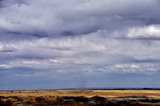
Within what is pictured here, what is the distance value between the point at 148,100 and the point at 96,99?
1830cm

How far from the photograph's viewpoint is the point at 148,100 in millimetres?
131125

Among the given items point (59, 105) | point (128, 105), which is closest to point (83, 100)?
point (59, 105)

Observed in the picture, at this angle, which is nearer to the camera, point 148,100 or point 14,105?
point 14,105

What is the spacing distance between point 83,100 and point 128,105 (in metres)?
27.0

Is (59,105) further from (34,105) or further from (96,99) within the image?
(96,99)

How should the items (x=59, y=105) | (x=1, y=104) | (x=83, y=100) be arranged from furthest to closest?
(x=83, y=100)
(x=59, y=105)
(x=1, y=104)

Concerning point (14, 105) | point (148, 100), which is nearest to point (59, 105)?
point (14, 105)

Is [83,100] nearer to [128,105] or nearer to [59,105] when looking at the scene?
[59,105]

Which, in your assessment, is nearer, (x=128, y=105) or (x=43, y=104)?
(x=128, y=105)

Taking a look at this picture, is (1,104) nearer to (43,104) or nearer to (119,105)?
(43,104)

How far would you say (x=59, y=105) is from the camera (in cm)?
10762

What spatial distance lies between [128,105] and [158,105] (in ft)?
38.3

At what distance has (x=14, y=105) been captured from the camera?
99875 millimetres

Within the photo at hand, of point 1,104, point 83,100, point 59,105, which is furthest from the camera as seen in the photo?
point 83,100
